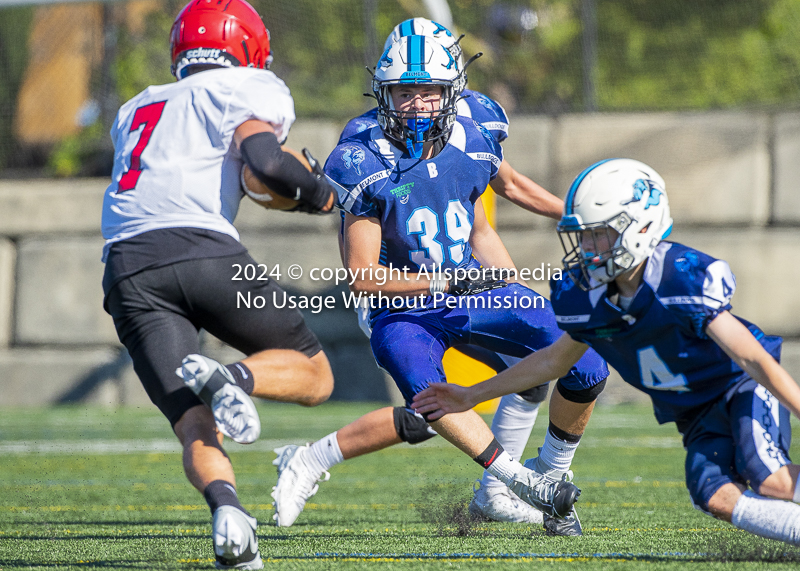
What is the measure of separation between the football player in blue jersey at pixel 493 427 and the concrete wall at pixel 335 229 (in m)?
4.42

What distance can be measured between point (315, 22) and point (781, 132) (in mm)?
4246

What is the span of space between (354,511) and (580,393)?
115 centimetres

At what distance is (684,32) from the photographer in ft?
30.3

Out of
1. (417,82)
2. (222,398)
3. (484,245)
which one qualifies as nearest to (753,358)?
(222,398)

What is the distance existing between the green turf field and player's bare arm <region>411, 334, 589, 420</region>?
0.46 m

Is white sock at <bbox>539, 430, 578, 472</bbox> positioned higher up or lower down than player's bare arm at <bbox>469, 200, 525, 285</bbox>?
lower down

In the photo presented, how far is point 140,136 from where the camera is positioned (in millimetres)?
3029

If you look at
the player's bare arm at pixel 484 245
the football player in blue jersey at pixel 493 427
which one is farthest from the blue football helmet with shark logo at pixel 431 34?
the player's bare arm at pixel 484 245

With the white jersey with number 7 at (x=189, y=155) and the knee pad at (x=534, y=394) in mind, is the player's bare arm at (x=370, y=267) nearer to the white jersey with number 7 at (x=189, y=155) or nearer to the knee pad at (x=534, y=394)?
the knee pad at (x=534, y=394)

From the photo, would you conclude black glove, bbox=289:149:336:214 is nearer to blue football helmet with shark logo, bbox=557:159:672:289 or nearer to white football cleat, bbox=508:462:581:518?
blue football helmet with shark logo, bbox=557:159:672:289

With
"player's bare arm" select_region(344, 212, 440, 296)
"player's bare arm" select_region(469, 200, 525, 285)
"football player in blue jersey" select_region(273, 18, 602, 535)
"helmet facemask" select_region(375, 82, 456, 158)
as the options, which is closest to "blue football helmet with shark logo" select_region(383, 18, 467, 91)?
"football player in blue jersey" select_region(273, 18, 602, 535)

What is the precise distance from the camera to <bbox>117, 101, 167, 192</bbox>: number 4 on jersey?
2986 mm

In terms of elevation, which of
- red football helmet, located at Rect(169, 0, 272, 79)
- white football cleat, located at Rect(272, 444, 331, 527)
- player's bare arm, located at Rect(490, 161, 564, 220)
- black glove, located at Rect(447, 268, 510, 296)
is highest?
red football helmet, located at Rect(169, 0, 272, 79)

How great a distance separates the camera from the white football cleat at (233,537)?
2.56 metres
